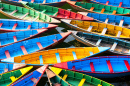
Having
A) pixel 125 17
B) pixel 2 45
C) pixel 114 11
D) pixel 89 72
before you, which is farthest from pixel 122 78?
pixel 2 45

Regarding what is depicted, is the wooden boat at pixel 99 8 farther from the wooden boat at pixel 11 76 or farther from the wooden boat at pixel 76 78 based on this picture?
the wooden boat at pixel 11 76

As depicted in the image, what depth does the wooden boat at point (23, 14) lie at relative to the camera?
67.8 ft

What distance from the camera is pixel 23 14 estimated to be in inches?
882

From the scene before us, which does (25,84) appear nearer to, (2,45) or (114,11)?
(2,45)

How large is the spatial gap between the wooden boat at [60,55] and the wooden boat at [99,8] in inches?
267

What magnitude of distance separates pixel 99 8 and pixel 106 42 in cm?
615

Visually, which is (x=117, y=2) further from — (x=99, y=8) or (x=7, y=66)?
(x=7, y=66)

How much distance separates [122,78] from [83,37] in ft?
16.7

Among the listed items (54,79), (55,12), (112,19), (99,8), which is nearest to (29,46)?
(54,79)

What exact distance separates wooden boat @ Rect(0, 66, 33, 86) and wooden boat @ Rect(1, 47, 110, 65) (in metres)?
1.49

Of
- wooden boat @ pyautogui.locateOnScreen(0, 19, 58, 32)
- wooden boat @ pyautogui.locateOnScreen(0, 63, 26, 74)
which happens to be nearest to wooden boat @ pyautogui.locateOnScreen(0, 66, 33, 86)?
wooden boat @ pyautogui.locateOnScreen(0, 63, 26, 74)

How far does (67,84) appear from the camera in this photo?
13430 mm

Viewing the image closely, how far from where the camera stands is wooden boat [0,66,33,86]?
1426 centimetres

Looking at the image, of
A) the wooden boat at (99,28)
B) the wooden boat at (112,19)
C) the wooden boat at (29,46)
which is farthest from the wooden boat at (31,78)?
the wooden boat at (112,19)
